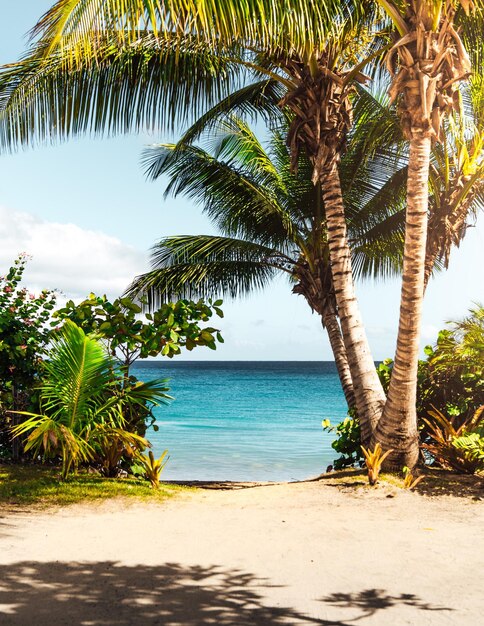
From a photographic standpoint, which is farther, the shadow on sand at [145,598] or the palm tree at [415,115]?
the palm tree at [415,115]

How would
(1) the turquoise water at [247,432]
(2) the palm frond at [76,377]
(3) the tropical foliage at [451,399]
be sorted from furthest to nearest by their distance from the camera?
(1) the turquoise water at [247,432] → (3) the tropical foliage at [451,399] → (2) the palm frond at [76,377]

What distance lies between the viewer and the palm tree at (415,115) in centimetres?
780

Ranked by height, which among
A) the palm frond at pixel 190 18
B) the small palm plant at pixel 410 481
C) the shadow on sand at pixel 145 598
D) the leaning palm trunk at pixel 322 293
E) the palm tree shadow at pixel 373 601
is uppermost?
the palm frond at pixel 190 18

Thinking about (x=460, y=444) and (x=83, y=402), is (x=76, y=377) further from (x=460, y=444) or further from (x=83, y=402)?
(x=460, y=444)

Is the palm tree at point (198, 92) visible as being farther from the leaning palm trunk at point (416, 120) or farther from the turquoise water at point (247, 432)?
the turquoise water at point (247, 432)

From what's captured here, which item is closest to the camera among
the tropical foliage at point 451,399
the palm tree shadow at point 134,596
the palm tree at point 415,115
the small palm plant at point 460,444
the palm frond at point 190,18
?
the palm tree shadow at point 134,596

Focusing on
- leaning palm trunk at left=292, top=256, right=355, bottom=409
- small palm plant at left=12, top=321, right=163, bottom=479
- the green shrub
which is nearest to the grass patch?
small palm plant at left=12, top=321, right=163, bottom=479

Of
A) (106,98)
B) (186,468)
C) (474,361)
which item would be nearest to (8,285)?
(106,98)

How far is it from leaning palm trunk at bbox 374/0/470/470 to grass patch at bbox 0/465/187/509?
10.2 feet

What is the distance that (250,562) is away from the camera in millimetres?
5332

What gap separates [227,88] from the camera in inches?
393

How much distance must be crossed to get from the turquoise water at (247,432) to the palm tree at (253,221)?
16.0ft

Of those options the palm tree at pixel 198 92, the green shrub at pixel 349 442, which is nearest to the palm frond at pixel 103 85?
the palm tree at pixel 198 92

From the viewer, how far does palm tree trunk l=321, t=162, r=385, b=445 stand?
920 cm
